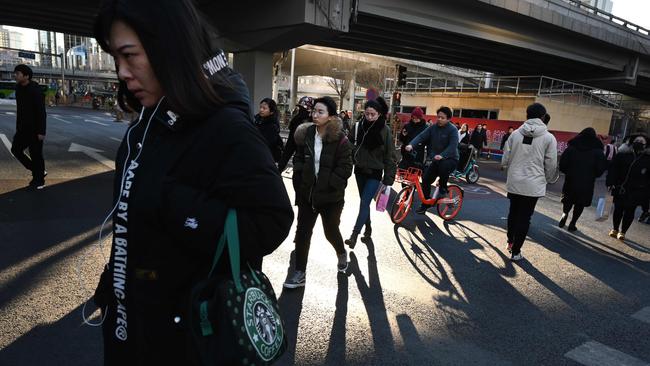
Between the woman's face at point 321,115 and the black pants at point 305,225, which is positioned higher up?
the woman's face at point 321,115

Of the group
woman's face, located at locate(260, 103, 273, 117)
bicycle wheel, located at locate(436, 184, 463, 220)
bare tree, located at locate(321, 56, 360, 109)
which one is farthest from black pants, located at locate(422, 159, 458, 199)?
bare tree, located at locate(321, 56, 360, 109)

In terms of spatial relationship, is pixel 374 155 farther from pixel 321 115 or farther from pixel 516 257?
pixel 516 257

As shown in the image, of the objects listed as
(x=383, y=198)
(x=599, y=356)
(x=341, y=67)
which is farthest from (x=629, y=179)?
(x=341, y=67)

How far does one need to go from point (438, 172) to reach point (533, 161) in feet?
6.98

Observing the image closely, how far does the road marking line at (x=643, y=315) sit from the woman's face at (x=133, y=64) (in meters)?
4.79

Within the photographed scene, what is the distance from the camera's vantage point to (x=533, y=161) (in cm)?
548

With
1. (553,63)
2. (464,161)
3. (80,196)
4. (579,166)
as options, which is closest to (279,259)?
(80,196)

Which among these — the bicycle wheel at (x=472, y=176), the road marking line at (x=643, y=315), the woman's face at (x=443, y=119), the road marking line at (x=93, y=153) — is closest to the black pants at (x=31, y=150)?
the road marking line at (x=93, y=153)

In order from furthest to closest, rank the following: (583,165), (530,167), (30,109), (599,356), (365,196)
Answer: (30,109) < (583,165) < (365,196) < (530,167) < (599,356)

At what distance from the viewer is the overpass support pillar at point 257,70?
16.5m

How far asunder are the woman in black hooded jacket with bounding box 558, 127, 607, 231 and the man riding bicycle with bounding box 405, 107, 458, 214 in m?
1.82

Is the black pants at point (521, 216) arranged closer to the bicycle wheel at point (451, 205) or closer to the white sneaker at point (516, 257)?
the white sneaker at point (516, 257)

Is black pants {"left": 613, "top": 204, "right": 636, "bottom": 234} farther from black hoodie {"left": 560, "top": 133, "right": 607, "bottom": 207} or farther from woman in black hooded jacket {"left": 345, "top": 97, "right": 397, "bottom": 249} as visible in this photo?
woman in black hooded jacket {"left": 345, "top": 97, "right": 397, "bottom": 249}

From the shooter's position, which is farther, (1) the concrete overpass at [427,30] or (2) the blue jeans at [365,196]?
(1) the concrete overpass at [427,30]
